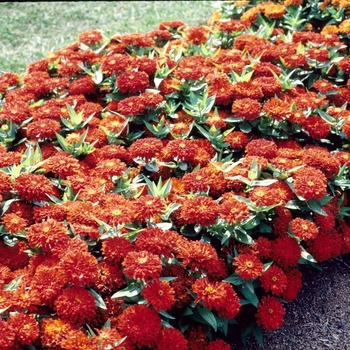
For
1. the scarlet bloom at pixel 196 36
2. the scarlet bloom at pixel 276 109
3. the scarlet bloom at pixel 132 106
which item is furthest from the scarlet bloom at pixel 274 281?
the scarlet bloom at pixel 196 36

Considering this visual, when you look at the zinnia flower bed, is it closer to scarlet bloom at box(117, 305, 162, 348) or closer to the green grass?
scarlet bloom at box(117, 305, 162, 348)

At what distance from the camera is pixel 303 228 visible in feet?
9.39

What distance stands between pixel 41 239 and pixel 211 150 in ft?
4.06

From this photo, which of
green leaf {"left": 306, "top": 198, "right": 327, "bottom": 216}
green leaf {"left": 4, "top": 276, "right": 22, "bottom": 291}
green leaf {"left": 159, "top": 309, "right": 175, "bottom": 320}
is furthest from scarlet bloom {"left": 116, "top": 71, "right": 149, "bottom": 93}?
green leaf {"left": 159, "top": 309, "right": 175, "bottom": 320}

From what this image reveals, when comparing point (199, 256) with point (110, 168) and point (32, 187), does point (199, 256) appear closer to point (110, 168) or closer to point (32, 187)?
point (110, 168)

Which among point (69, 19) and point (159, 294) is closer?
point (159, 294)

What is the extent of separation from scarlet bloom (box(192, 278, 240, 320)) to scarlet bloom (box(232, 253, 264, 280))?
0.10 m

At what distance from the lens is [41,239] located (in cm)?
255

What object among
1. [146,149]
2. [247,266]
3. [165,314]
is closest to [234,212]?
[247,266]

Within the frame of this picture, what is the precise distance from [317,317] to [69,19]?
5.37 m

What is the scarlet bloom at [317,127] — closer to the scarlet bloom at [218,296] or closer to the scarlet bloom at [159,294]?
the scarlet bloom at [218,296]

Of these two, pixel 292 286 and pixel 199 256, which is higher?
pixel 199 256

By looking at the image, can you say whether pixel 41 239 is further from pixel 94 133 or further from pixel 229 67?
pixel 229 67

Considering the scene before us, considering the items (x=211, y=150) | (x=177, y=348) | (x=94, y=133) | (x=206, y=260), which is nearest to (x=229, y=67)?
(x=211, y=150)
